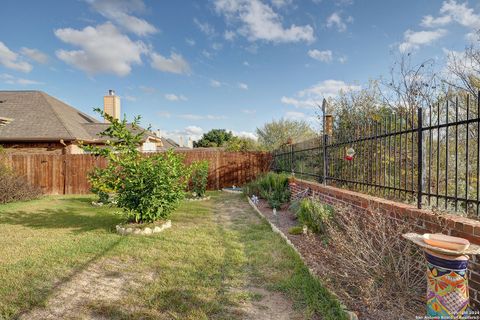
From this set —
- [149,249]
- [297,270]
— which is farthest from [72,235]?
[297,270]

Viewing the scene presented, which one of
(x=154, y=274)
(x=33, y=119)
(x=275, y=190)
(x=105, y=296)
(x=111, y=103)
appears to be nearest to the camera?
(x=105, y=296)

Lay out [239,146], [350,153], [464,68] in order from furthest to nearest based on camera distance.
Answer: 1. [239,146]
2. [464,68]
3. [350,153]

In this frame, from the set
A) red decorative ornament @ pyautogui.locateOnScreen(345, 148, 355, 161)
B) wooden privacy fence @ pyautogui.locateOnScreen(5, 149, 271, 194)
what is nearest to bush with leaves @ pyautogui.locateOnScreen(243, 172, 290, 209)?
red decorative ornament @ pyautogui.locateOnScreen(345, 148, 355, 161)

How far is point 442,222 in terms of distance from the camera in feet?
8.47

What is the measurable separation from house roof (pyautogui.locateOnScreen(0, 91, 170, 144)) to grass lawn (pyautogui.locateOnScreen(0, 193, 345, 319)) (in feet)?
30.0

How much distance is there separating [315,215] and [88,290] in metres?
3.52

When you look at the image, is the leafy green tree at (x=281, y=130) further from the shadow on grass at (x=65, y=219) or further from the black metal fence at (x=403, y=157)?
the shadow on grass at (x=65, y=219)

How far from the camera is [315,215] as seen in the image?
4773 millimetres

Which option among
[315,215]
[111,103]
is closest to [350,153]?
[315,215]

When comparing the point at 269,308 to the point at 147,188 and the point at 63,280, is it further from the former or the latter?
the point at 147,188

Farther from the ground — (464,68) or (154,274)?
(464,68)

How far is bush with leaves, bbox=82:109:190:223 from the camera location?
5316 mm

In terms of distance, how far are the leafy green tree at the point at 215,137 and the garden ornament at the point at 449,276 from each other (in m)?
40.3

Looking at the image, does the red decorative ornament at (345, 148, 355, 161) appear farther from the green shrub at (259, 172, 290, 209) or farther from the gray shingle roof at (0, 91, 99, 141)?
the gray shingle roof at (0, 91, 99, 141)
